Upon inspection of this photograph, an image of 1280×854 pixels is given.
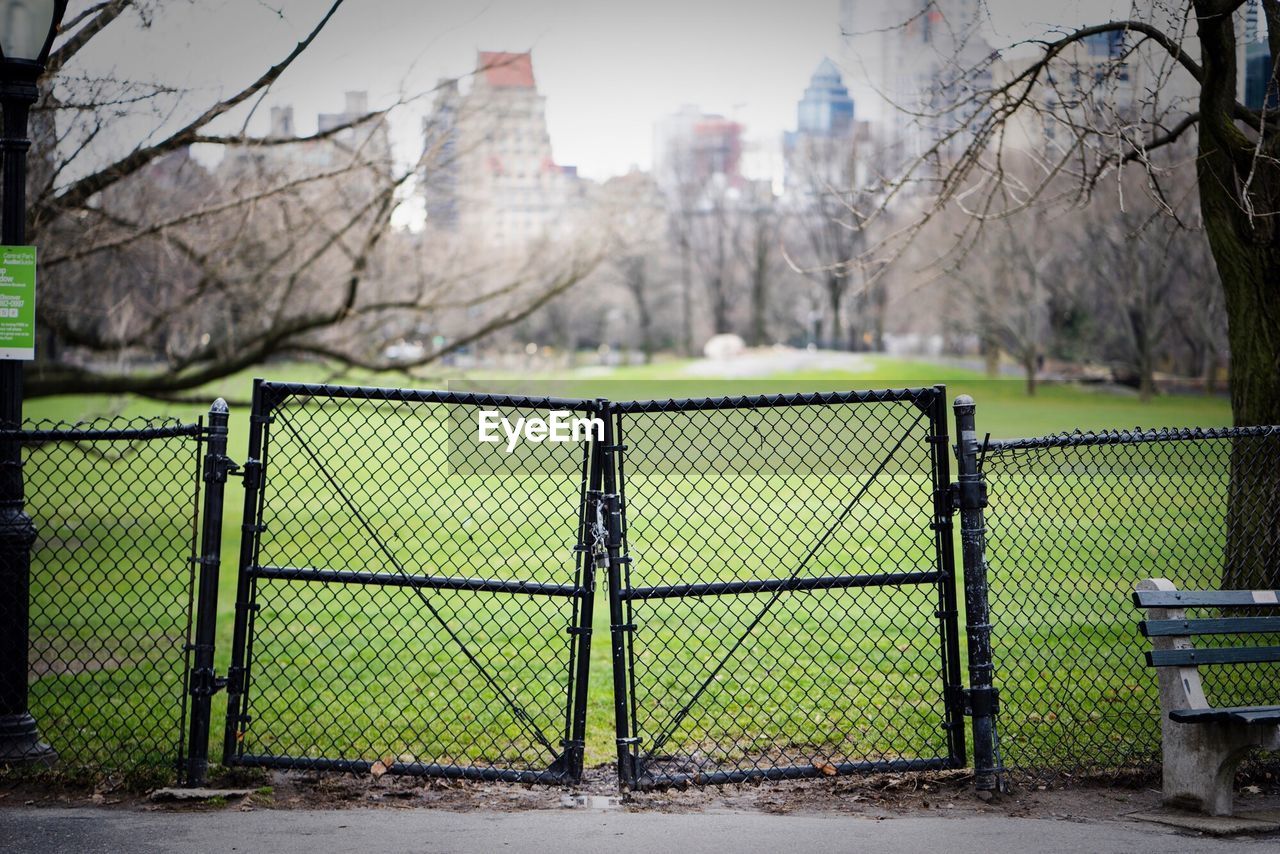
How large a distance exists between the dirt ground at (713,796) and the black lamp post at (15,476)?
1.15 feet

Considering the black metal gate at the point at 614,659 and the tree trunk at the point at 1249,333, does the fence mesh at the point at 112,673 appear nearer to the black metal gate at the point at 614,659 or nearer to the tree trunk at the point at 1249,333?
the black metal gate at the point at 614,659

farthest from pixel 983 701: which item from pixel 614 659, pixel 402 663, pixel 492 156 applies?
pixel 492 156

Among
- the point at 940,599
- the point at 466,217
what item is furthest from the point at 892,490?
the point at 940,599

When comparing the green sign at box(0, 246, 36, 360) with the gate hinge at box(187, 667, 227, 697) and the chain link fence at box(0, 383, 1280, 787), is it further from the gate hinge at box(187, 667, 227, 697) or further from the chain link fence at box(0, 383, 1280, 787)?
the gate hinge at box(187, 667, 227, 697)

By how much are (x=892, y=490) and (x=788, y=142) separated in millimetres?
66695

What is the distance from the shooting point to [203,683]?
516 centimetres

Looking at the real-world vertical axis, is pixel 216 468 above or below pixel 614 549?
above

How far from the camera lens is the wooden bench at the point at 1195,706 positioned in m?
4.91

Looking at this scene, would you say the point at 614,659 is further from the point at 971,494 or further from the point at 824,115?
the point at 824,115

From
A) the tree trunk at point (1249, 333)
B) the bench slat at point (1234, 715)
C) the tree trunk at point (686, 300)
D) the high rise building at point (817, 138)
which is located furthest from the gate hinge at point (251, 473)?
the tree trunk at point (686, 300)

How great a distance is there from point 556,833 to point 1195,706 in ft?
8.94

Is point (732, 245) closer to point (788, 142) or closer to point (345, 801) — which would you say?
point (788, 142)

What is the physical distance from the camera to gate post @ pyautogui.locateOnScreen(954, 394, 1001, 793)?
5.14m

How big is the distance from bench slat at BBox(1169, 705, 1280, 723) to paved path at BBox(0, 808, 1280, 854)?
1.53 ft
